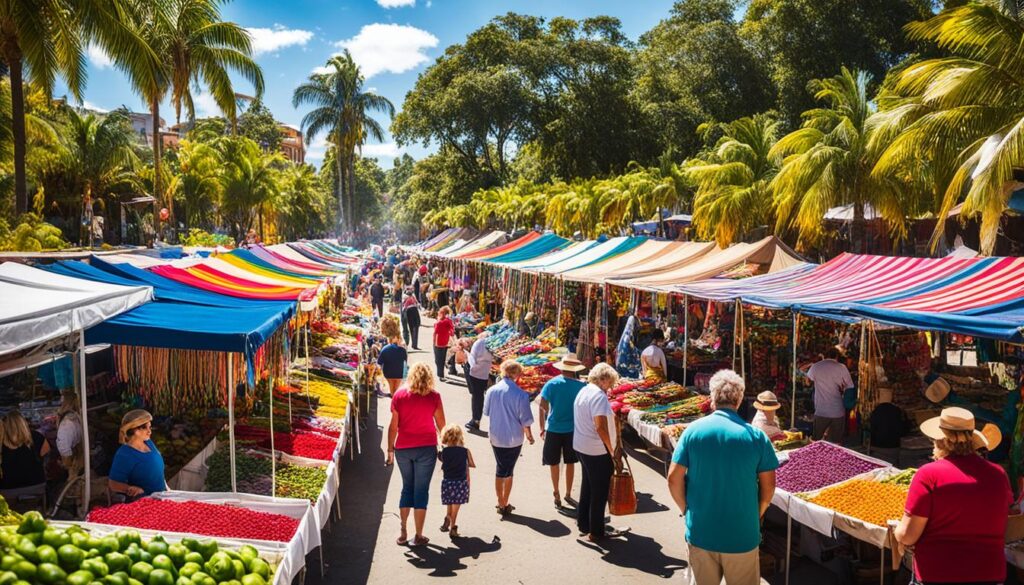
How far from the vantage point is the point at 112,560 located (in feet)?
11.1

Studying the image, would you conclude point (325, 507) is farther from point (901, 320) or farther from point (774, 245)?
point (774, 245)

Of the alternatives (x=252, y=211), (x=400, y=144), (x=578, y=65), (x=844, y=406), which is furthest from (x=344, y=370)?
(x=400, y=144)

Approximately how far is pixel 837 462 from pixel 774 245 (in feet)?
20.8

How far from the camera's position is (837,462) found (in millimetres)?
6461

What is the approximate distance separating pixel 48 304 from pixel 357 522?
3421 millimetres

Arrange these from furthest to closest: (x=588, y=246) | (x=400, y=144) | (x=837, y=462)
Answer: (x=400, y=144)
(x=588, y=246)
(x=837, y=462)

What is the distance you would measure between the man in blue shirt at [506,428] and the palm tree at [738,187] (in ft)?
37.8

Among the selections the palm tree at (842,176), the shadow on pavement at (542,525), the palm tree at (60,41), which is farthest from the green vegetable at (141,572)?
the palm tree at (842,176)

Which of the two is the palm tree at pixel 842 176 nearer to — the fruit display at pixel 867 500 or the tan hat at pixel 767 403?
the tan hat at pixel 767 403

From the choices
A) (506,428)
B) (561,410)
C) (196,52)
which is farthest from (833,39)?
(506,428)

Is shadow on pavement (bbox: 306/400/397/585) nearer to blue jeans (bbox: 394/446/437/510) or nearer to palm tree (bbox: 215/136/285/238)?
blue jeans (bbox: 394/446/437/510)

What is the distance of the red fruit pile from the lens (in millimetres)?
4594

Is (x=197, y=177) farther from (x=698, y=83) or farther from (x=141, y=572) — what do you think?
(x=141, y=572)

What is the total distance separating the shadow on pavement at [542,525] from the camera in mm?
6594
